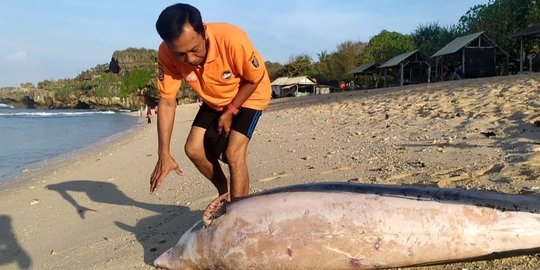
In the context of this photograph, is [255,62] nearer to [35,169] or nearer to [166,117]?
[166,117]

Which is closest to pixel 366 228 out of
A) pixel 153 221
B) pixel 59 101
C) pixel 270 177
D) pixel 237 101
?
pixel 237 101

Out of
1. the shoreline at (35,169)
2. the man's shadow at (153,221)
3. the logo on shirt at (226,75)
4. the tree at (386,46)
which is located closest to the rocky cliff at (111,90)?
the tree at (386,46)

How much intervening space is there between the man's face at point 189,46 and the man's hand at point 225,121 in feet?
1.54

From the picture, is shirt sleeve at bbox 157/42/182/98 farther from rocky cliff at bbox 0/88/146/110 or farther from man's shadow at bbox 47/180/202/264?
rocky cliff at bbox 0/88/146/110

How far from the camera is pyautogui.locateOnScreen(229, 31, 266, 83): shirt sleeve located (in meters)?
3.39

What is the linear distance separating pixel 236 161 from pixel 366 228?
4.25ft

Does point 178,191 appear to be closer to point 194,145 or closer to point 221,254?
point 194,145

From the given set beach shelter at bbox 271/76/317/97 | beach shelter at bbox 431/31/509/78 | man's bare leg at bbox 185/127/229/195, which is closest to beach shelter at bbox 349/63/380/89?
beach shelter at bbox 271/76/317/97

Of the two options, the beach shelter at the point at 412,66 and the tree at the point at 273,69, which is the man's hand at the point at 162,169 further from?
the tree at the point at 273,69

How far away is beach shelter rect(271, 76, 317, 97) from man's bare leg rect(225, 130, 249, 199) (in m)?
45.2

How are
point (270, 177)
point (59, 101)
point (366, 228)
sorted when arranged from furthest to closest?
point (59, 101) → point (270, 177) → point (366, 228)

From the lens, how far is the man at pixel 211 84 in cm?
317

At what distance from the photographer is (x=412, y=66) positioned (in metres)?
35.9

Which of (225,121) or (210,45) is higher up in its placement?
(210,45)
